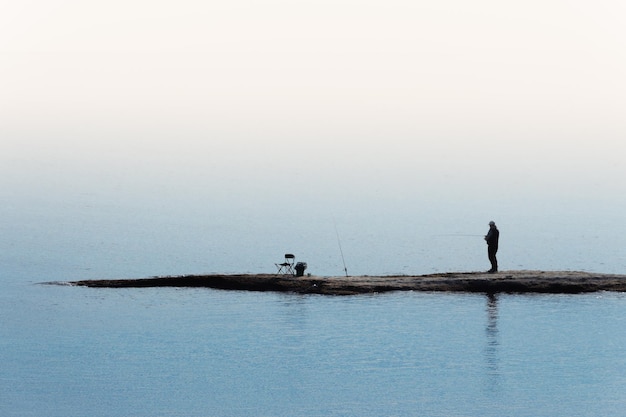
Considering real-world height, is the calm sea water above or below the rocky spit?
below

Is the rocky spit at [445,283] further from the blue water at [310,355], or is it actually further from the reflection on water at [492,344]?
the reflection on water at [492,344]

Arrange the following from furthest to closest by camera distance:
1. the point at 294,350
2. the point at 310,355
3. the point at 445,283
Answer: the point at 445,283 < the point at 294,350 < the point at 310,355

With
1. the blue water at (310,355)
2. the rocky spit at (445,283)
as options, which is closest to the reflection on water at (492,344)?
the blue water at (310,355)

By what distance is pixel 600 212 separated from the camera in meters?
112

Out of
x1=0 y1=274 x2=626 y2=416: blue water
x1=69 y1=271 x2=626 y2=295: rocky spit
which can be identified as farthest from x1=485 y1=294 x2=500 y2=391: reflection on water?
x1=69 y1=271 x2=626 y2=295: rocky spit

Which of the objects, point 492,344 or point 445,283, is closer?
point 492,344

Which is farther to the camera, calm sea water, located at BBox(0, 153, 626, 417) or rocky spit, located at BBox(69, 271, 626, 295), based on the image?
rocky spit, located at BBox(69, 271, 626, 295)

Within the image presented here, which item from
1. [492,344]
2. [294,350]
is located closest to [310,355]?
[294,350]

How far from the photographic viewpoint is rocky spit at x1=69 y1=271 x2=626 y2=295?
1490 inches

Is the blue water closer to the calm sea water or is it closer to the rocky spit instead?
the calm sea water

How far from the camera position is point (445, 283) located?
125ft

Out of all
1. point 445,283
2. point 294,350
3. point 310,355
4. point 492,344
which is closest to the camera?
point 310,355

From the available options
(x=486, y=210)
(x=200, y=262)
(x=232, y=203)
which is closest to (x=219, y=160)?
(x=232, y=203)

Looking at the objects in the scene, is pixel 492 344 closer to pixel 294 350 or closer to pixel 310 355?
pixel 310 355
